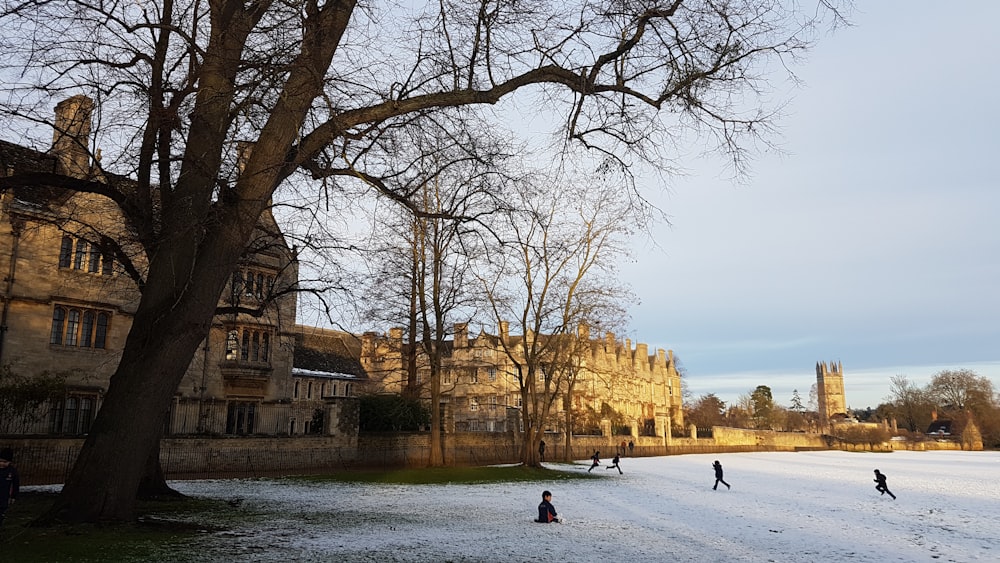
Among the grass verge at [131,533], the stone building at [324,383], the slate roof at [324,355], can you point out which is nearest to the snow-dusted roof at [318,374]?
the stone building at [324,383]

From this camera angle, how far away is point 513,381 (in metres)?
66.8

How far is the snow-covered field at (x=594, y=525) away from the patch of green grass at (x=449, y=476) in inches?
62.4

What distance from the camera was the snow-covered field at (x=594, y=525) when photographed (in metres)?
11.2

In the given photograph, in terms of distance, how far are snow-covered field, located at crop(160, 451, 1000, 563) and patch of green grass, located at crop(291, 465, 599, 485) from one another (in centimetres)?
158

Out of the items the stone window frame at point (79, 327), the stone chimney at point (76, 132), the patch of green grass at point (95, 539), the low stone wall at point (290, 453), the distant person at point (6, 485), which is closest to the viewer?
the patch of green grass at point (95, 539)

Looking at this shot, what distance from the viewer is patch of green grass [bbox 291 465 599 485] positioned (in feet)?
85.4

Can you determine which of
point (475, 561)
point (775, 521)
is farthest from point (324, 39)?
point (775, 521)

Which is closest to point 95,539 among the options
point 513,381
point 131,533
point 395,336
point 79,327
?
point 131,533

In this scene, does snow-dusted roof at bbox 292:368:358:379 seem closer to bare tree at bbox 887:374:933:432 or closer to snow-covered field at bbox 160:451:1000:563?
snow-covered field at bbox 160:451:1000:563

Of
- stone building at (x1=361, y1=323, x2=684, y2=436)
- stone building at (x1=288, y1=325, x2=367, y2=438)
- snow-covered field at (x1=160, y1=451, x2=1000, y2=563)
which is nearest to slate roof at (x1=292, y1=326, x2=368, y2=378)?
stone building at (x1=288, y1=325, x2=367, y2=438)

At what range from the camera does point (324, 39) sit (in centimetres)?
1170

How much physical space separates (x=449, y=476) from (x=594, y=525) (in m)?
13.0

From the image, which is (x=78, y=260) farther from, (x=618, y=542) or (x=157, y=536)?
(x=618, y=542)

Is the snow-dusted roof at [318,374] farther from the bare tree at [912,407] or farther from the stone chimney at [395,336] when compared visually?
the bare tree at [912,407]
